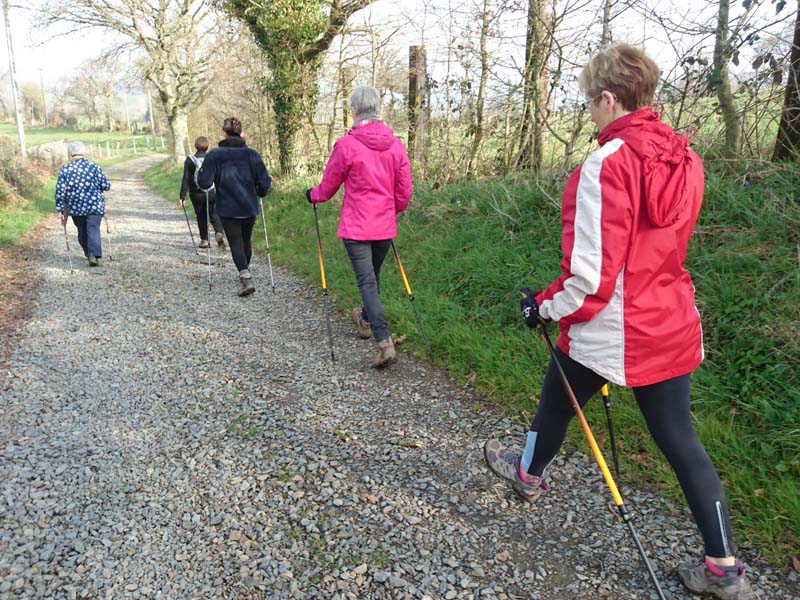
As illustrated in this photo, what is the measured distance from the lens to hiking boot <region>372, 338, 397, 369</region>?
4.81 metres

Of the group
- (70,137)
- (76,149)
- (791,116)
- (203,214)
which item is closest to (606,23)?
(791,116)

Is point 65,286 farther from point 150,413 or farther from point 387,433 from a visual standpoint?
point 387,433

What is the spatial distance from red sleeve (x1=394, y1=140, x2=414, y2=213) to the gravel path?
1.49m

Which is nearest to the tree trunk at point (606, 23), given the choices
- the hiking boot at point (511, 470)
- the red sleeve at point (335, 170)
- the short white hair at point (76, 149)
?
the red sleeve at point (335, 170)

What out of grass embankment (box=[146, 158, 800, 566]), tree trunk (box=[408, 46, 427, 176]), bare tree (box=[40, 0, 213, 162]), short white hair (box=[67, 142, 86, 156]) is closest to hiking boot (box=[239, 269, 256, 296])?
grass embankment (box=[146, 158, 800, 566])

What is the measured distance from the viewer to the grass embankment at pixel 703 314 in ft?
9.75

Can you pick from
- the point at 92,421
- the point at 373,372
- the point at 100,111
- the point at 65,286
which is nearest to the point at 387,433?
the point at 373,372

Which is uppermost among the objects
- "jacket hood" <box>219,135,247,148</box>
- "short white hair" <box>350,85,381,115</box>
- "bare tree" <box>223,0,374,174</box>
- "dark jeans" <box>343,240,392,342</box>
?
"bare tree" <box>223,0,374,174</box>

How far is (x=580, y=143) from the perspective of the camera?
681cm

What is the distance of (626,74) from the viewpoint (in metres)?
2.15

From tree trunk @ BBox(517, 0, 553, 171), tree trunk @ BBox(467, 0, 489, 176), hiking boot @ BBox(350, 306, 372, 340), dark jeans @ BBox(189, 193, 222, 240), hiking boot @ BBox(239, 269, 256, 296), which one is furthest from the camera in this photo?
dark jeans @ BBox(189, 193, 222, 240)

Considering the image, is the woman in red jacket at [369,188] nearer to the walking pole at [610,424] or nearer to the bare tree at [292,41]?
the walking pole at [610,424]

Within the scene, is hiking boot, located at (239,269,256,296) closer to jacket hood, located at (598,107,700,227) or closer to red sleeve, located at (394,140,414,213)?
red sleeve, located at (394,140,414,213)

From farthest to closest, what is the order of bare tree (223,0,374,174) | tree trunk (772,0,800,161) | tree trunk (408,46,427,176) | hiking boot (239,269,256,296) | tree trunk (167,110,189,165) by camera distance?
tree trunk (167,110,189,165)
bare tree (223,0,374,174)
tree trunk (408,46,427,176)
hiking boot (239,269,256,296)
tree trunk (772,0,800,161)
